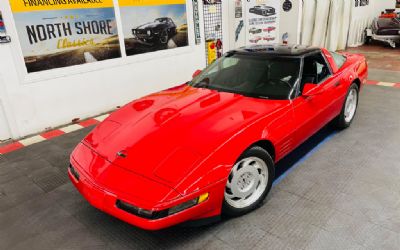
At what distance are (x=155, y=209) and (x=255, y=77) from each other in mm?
1768

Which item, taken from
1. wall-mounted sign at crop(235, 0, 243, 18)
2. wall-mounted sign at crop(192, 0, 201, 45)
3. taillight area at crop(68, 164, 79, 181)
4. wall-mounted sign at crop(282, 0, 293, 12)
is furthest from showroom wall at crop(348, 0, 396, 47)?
taillight area at crop(68, 164, 79, 181)

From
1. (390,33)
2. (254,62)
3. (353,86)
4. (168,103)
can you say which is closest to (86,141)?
(168,103)

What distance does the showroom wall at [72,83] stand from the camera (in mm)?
4164

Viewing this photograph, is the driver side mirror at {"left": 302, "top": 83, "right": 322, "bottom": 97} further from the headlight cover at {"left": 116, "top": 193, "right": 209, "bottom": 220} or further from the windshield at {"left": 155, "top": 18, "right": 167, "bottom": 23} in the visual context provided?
the windshield at {"left": 155, "top": 18, "right": 167, "bottom": 23}

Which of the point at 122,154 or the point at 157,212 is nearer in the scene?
the point at 157,212

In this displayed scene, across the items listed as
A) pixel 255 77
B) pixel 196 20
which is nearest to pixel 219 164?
pixel 255 77

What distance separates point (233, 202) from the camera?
236cm

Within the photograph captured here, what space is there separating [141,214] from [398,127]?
3.67m

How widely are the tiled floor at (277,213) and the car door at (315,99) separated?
410 mm

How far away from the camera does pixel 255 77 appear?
306cm

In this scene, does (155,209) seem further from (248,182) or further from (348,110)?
(348,110)

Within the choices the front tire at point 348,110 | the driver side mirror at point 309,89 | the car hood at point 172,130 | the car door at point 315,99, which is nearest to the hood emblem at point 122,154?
the car hood at point 172,130

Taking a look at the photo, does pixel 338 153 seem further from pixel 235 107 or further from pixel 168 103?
pixel 168 103

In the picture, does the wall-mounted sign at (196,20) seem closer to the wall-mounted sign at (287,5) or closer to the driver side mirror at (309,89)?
the wall-mounted sign at (287,5)
